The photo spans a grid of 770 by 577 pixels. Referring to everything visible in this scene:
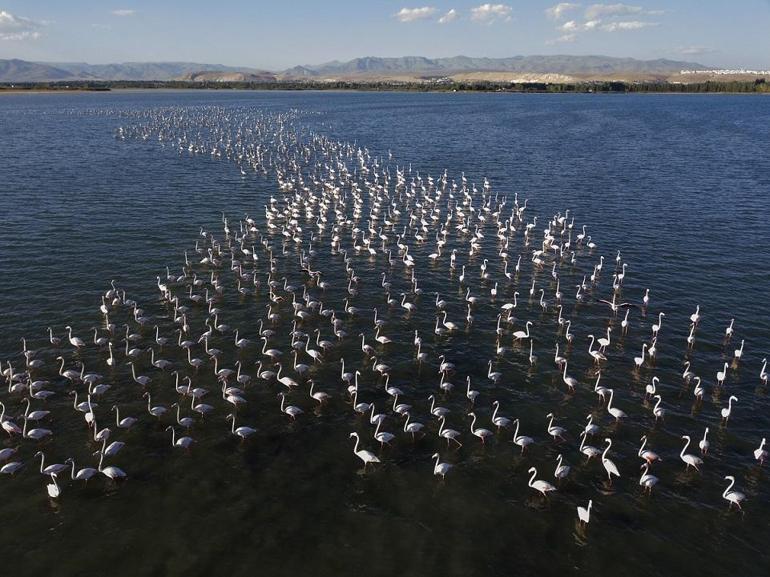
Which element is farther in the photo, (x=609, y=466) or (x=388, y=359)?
(x=388, y=359)

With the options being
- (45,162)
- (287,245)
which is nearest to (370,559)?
(287,245)

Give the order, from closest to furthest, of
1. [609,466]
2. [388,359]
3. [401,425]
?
[609,466], [401,425], [388,359]

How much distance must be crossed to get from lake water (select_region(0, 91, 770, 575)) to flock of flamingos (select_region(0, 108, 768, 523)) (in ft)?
0.87

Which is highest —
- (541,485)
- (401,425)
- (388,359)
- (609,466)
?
(388,359)

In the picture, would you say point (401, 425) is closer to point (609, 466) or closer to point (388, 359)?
point (388, 359)

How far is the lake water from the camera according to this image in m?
21.9

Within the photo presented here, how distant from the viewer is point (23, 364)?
3309 centimetres

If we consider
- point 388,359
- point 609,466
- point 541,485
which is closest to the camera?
point 541,485

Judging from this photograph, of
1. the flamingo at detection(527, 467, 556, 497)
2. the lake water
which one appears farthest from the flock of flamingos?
the lake water

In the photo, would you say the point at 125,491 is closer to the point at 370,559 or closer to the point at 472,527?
the point at 370,559

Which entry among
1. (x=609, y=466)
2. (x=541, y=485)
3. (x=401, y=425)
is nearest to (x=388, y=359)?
(x=401, y=425)

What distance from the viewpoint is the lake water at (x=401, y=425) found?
2194 centimetres

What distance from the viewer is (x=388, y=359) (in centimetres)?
3559

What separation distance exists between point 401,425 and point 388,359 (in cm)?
706
